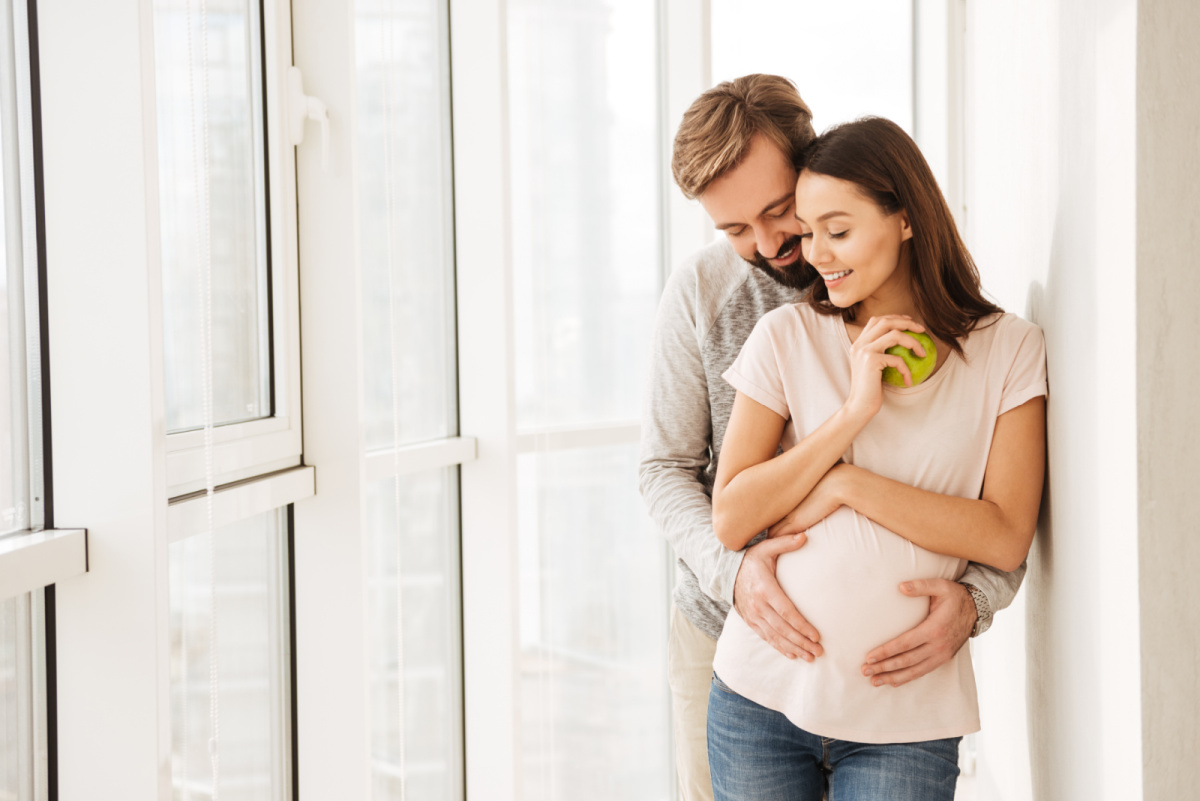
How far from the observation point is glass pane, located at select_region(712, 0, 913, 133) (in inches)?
105

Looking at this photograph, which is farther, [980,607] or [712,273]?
[712,273]

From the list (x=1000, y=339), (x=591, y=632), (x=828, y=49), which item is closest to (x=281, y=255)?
(x=1000, y=339)

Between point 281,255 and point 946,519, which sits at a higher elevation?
point 281,255

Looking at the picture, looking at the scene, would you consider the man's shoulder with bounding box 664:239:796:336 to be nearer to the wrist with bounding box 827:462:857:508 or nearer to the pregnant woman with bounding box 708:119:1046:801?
the pregnant woman with bounding box 708:119:1046:801

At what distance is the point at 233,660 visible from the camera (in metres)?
1.33

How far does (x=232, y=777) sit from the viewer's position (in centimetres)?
133

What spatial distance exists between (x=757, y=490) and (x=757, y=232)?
39 centimetres

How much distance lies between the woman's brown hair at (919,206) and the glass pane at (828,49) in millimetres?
1714

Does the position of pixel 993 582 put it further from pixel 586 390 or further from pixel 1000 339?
pixel 586 390

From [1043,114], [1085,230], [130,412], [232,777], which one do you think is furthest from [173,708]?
[1043,114]

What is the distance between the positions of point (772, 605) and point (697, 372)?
1.47 ft

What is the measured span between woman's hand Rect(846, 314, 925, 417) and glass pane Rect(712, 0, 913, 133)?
186 centimetres

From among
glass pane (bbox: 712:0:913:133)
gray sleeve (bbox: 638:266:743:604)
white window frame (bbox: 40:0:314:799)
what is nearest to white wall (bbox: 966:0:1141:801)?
gray sleeve (bbox: 638:266:743:604)

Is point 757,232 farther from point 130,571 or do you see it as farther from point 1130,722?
point 130,571
